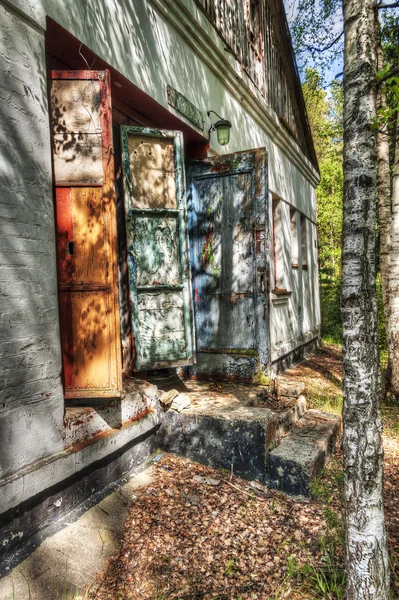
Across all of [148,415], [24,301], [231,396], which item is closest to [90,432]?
[148,415]

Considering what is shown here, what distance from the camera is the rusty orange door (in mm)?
2865

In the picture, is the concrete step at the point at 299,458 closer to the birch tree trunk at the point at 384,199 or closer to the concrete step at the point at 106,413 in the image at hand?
the concrete step at the point at 106,413

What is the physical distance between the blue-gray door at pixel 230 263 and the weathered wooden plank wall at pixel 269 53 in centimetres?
202

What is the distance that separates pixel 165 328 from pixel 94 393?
4.16 ft

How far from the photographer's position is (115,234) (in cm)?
293

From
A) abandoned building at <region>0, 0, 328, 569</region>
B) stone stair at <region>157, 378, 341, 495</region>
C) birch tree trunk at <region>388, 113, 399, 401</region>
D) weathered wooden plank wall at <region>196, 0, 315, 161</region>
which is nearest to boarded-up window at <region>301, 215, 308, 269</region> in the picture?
weathered wooden plank wall at <region>196, 0, 315, 161</region>

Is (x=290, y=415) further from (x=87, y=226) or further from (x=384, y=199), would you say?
(x=384, y=199)

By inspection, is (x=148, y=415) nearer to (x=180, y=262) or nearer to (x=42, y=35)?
(x=180, y=262)

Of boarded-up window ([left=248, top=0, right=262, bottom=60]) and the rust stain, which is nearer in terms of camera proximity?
the rust stain

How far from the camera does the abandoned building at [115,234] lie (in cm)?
237

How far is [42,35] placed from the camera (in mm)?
2561

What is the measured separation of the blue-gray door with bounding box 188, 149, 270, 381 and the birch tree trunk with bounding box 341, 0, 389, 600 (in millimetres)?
2482

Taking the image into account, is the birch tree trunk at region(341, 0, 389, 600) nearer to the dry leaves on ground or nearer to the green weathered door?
the dry leaves on ground

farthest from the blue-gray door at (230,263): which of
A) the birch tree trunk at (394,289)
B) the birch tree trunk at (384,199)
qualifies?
the birch tree trunk at (384,199)
